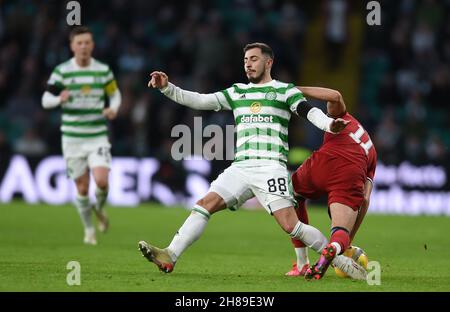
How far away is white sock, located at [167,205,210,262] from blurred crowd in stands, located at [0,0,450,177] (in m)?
10.1

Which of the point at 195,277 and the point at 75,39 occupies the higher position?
the point at 75,39

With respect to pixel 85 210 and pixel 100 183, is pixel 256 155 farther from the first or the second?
pixel 85 210

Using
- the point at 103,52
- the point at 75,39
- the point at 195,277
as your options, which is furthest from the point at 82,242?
the point at 103,52

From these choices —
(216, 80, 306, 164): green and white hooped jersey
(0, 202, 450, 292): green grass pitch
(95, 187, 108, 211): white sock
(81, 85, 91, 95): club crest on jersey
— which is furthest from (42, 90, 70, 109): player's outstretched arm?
(216, 80, 306, 164): green and white hooped jersey

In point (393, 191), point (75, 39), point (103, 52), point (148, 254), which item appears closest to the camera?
point (148, 254)

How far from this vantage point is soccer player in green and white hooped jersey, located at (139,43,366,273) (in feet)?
28.8

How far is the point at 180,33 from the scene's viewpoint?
22469 mm

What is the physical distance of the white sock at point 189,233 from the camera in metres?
8.76

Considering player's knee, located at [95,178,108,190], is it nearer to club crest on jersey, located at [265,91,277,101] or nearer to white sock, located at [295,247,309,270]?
white sock, located at [295,247,309,270]

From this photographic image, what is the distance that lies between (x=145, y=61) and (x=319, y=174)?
1309 centimetres

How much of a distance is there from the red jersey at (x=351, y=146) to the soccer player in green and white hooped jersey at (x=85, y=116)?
3.99 metres

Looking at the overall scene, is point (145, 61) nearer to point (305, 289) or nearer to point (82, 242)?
point (82, 242)

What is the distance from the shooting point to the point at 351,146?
9.26 m

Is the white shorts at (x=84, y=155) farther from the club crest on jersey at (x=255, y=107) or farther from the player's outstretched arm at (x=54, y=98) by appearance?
the club crest on jersey at (x=255, y=107)
